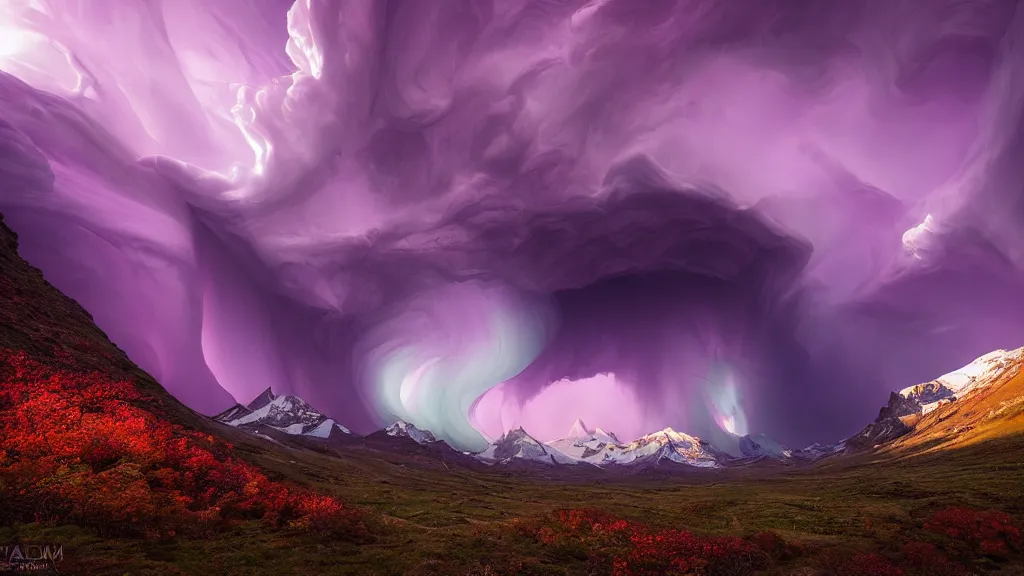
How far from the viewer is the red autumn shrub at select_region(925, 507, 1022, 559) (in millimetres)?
32906

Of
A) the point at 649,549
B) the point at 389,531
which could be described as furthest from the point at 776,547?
the point at 389,531

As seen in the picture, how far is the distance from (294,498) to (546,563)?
75.4 feet

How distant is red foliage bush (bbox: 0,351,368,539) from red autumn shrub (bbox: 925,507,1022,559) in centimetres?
4956

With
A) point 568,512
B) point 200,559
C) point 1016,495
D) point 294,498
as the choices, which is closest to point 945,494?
point 1016,495

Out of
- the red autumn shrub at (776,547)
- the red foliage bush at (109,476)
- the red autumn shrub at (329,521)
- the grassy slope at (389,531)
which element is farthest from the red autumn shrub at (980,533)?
the red foliage bush at (109,476)

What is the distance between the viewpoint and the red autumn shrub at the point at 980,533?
1296 inches

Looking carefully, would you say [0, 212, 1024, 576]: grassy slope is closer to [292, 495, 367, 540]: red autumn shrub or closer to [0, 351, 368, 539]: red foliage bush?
[292, 495, 367, 540]: red autumn shrub

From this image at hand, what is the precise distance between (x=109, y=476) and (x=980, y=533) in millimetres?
66466

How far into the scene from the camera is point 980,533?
115ft

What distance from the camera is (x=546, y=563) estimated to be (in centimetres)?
2855

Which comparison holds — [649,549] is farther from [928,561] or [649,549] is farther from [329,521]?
[329,521]

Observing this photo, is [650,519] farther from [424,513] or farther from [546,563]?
[546,563]

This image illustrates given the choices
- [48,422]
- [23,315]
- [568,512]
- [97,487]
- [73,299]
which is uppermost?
[73,299]

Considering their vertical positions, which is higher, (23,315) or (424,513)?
(23,315)
